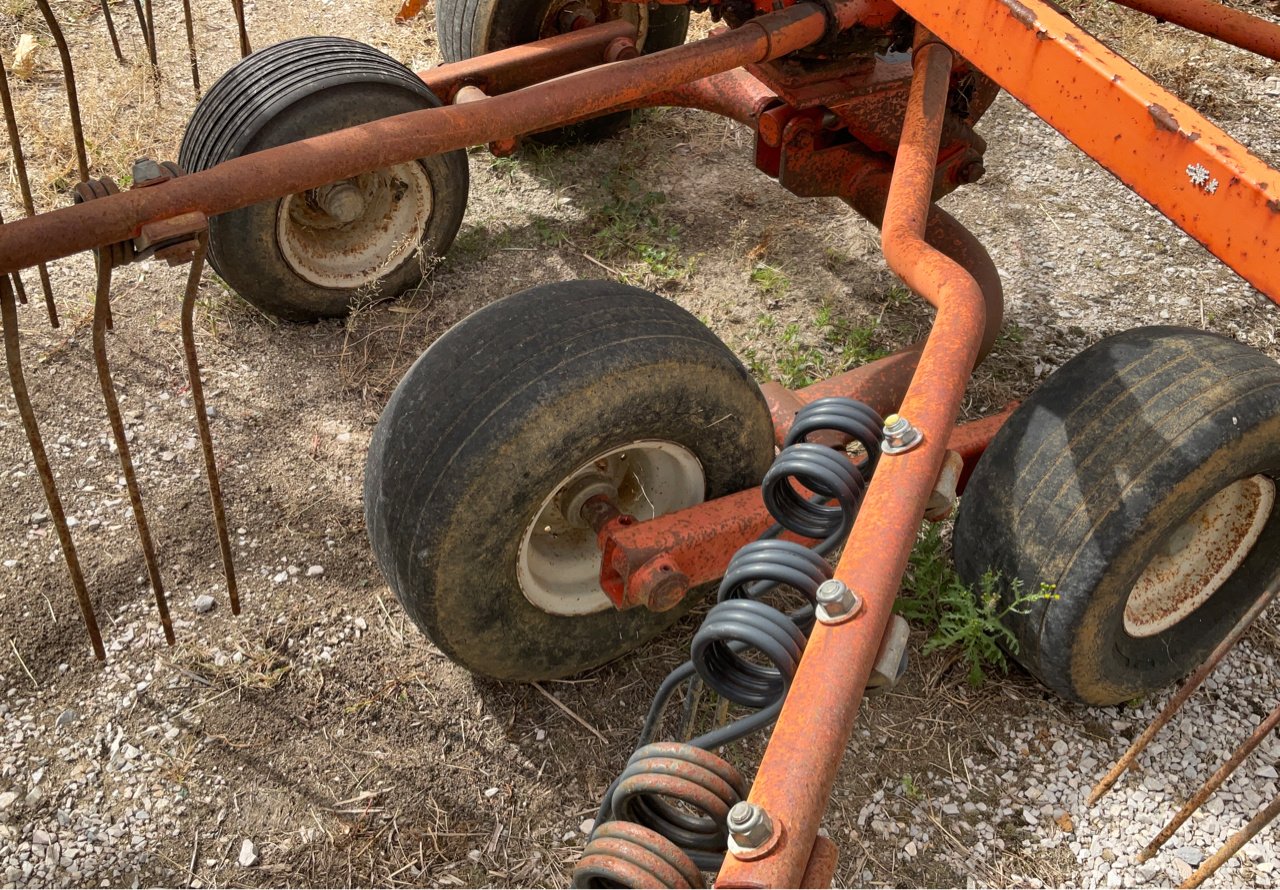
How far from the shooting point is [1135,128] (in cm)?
212

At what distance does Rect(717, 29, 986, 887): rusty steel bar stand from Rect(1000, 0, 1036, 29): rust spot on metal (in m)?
0.37

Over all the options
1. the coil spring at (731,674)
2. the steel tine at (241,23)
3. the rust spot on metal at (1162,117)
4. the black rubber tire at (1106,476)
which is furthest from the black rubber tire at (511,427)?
the steel tine at (241,23)

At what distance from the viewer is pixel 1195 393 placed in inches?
95.5

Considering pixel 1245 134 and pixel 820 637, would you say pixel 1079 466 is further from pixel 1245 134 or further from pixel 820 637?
pixel 1245 134

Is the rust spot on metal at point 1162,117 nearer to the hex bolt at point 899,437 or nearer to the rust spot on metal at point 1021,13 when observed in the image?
the rust spot on metal at point 1021,13

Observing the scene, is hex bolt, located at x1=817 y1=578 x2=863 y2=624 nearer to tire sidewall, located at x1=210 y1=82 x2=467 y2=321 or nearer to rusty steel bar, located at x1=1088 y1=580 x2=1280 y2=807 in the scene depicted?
rusty steel bar, located at x1=1088 y1=580 x2=1280 y2=807

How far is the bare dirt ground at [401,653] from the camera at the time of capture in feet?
8.16

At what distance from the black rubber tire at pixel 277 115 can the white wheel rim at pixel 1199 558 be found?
2.44 metres

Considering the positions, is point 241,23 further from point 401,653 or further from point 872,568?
point 872,568

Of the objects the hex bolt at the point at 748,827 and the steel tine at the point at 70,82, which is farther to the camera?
the steel tine at the point at 70,82

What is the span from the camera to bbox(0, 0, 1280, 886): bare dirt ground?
249 cm

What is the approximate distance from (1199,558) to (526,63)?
8.44 feet

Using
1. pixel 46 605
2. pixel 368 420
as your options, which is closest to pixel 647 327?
pixel 368 420

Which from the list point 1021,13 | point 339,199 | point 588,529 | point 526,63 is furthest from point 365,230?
point 1021,13
